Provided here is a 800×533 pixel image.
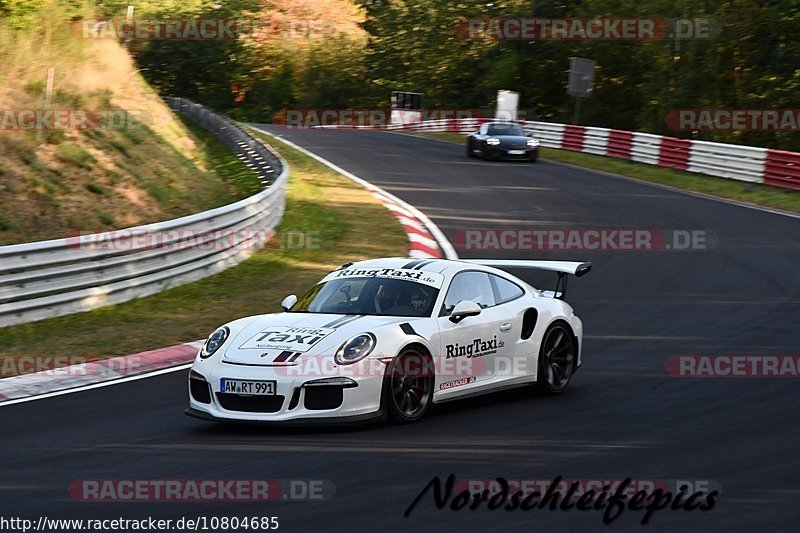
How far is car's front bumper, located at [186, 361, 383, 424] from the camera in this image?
26.9 feet

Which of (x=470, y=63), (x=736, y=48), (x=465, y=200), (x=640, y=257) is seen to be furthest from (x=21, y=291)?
(x=470, y=63)

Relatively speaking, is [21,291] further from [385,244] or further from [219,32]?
[219,32]

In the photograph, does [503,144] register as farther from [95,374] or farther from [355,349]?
[355,349]

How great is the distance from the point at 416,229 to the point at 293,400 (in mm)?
12415

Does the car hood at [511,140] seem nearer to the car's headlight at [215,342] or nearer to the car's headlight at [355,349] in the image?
the car's headlight at [215,342]

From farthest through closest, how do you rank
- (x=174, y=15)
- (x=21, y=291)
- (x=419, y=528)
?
(x=174, y=15), (x=21, y=291), (x=419, y=528)

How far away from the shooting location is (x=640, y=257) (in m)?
18.0

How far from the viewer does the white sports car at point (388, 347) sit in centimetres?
825

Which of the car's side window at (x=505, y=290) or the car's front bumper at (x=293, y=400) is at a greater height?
the car's side window at (x=505, y=290)

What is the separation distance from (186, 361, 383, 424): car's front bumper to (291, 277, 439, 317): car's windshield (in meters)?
1.05

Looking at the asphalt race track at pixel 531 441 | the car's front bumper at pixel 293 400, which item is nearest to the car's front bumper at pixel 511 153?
the asphalt race track at pixel 531 441

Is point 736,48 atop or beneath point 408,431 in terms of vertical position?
atop

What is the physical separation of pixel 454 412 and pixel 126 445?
266 centimetres

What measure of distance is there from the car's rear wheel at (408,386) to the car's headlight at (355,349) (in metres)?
0.21
